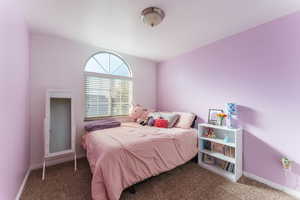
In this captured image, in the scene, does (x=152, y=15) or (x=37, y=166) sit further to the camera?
(x=37, y=166)

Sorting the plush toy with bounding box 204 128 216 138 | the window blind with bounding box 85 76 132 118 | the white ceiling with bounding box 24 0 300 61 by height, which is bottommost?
the plush toy with bounding box 204 128 216 138

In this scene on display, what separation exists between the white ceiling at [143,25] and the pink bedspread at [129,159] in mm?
1780

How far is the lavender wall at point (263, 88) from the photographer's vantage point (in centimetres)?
171

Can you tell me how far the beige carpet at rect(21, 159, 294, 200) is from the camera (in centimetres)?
163

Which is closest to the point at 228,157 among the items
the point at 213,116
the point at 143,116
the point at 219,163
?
the point at 219,163

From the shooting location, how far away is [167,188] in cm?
178

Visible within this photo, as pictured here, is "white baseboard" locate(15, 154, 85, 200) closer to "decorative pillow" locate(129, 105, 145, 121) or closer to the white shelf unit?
"decorative pillow" locate(129, 105, 145, 121)

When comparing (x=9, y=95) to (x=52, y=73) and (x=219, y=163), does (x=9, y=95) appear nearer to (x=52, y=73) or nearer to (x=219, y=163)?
(x=52, y=73)

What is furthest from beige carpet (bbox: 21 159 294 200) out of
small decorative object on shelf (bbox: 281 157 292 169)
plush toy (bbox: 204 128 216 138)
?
plush toy (bbox: 204 128 216 138)

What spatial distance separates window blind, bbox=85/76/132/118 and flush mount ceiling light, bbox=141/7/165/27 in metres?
1.77

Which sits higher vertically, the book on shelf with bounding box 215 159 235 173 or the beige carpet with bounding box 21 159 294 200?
the book on shelf with bounding box 215 159 235 173

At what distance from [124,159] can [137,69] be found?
2.53m

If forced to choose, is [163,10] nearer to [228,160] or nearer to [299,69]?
[299,69]

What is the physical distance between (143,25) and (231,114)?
6.89 feet
